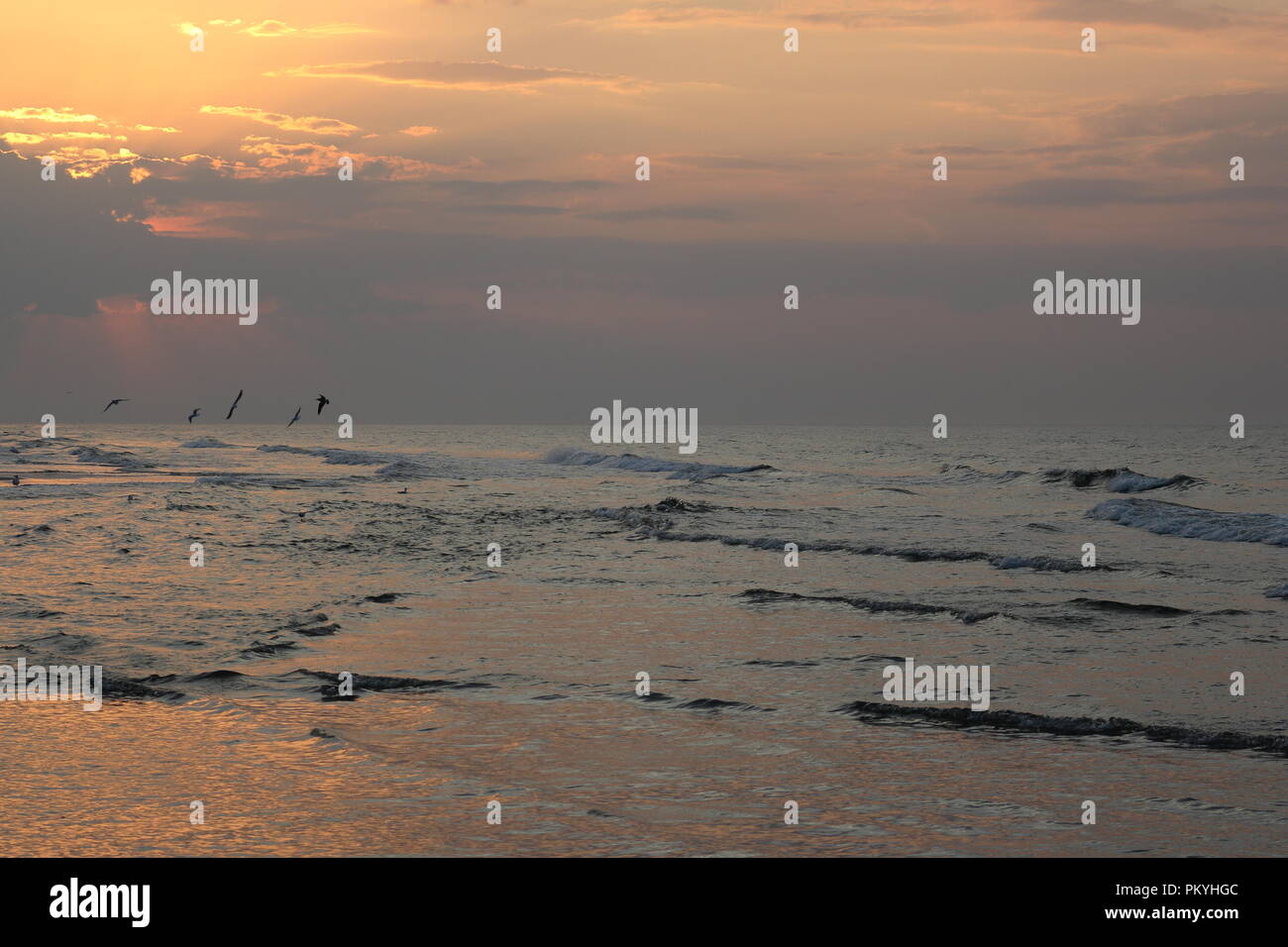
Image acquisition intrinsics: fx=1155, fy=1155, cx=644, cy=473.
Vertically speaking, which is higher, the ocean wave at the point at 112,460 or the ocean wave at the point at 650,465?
the ocean wave at the point at 112,460

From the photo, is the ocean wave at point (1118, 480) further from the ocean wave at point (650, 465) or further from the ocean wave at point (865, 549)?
the ocean wave at point (865, 549)

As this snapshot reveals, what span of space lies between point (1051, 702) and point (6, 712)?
8956 mm

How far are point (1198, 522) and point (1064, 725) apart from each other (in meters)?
23.5

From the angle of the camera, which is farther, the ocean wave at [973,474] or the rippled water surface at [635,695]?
the ocean wave at [973,474]

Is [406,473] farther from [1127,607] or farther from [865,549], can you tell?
[1127,607]

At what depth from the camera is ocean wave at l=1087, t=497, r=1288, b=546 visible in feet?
90.4

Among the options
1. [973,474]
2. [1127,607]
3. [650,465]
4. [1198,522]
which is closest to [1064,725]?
[1127,607]

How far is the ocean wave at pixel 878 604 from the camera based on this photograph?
51.6 feet

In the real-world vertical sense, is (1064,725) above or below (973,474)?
below

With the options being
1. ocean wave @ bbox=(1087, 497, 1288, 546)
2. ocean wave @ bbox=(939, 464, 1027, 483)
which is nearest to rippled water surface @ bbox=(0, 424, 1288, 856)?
ocean wave @ bbox=(1087, 497, 1288, 546)

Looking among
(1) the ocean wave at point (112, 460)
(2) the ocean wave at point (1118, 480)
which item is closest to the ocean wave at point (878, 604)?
(2) the ocean wave at point (1118, 480)

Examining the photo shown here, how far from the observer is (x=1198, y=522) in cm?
3025

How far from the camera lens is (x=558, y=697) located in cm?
1051

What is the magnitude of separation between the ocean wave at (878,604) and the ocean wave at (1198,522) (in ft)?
46.1
